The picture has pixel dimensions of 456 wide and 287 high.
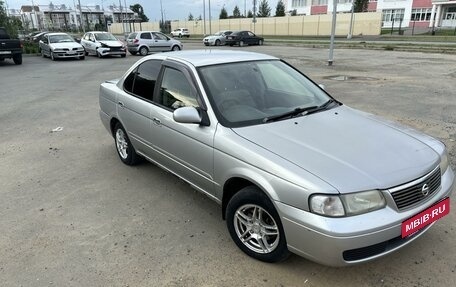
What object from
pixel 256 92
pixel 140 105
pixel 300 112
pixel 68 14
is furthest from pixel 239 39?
pixel 68 14

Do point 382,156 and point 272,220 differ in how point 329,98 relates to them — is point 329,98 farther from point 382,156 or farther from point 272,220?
point 272,220

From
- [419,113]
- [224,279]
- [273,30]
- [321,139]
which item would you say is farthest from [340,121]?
[273,30]

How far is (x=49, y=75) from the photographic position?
16516mm

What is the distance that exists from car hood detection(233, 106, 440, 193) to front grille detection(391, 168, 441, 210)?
0.05 metres

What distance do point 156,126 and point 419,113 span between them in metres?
6.10

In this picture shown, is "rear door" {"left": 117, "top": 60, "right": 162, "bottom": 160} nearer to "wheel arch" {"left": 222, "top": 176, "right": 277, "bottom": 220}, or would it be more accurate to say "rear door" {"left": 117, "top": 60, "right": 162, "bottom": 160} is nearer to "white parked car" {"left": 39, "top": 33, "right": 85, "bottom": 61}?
"wheel arch" {"left": 222, "top": 176, "right": 277, "bottom": 220}

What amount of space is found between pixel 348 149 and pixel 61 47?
2361 cm

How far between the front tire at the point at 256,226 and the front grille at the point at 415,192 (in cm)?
86

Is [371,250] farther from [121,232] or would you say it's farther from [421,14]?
[421,14]

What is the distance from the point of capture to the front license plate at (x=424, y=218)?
108 inches

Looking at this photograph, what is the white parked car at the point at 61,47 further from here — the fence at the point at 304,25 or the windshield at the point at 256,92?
the fence at the point at 304,25

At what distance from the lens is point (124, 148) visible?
5.42m

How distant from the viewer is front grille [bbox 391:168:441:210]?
2717mm

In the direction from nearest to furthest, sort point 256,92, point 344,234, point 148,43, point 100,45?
point 344,234, point 256,92, point 100,45, point 148,43
